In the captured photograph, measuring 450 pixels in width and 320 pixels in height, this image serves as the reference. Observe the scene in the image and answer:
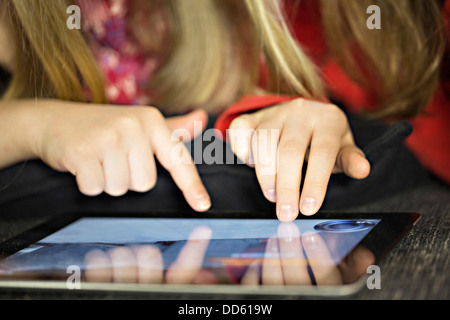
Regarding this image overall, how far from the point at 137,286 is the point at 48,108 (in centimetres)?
27

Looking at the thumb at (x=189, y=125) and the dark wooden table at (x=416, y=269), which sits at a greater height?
the thumb at (x=189, y=125)

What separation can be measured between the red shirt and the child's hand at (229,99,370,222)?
0.04 meters

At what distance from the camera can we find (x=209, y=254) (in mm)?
280

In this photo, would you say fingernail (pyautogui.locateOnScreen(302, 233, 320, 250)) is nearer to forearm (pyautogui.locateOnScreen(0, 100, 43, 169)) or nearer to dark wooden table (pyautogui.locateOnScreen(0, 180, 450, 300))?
dark wooden table (pyautogui.locateOnScreen(0, 180, 450, 300))

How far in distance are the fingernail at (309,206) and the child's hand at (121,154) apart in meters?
0.09

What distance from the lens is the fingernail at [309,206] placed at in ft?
1.11

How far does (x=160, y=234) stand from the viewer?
336 mm

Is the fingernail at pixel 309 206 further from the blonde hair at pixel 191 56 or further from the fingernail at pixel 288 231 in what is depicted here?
the blonde hair at pixel 191 56

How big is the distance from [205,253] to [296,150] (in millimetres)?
124

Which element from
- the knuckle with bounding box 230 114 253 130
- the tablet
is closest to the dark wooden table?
the tablet

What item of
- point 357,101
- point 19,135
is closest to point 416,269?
point 19,135

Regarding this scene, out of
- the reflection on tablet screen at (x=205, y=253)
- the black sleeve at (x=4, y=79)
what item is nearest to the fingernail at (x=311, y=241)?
the reflection on tablet screen at (x=205, y=253)

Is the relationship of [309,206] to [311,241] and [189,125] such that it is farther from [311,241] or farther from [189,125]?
[189,125]

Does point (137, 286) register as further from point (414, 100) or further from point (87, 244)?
point (414, 100)
